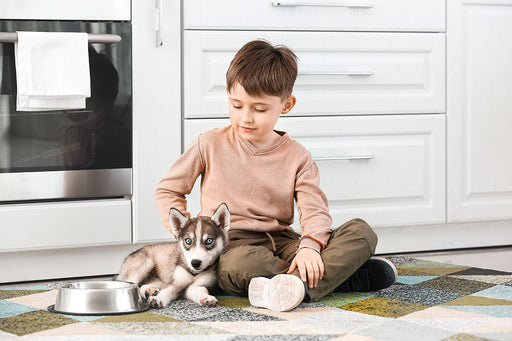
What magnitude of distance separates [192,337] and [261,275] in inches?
12.8

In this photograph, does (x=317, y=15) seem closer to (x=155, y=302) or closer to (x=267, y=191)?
(x=267, y=191)

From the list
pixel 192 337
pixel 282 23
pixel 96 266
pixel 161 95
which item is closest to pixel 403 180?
pixel 282 23

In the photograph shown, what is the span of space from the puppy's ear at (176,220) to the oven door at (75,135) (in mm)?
482

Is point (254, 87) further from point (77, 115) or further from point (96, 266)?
point (96, 266)

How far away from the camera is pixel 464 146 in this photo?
8.04 ft

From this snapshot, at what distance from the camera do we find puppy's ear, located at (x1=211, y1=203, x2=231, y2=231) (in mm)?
1645

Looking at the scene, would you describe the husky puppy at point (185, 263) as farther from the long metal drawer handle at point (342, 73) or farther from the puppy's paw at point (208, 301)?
the long metal drawer handle at point (342, 73)

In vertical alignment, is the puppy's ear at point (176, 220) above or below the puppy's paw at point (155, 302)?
above

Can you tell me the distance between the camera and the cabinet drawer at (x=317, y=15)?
85.0 inches

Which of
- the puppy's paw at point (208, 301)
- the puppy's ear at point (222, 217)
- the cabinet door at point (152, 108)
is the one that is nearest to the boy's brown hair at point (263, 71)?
the puppy's ear at point (222, 217)

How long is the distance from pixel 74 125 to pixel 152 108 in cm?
23

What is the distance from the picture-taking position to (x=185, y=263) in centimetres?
166

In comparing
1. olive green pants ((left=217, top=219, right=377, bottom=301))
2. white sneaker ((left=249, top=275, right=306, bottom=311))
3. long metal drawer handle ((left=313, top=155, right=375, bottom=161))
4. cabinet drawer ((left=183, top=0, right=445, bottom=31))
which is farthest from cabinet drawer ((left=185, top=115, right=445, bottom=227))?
white sneaker ((left=249, top=275, right=306, bottom=311))

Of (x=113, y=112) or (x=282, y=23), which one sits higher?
(x=282, y=23)
